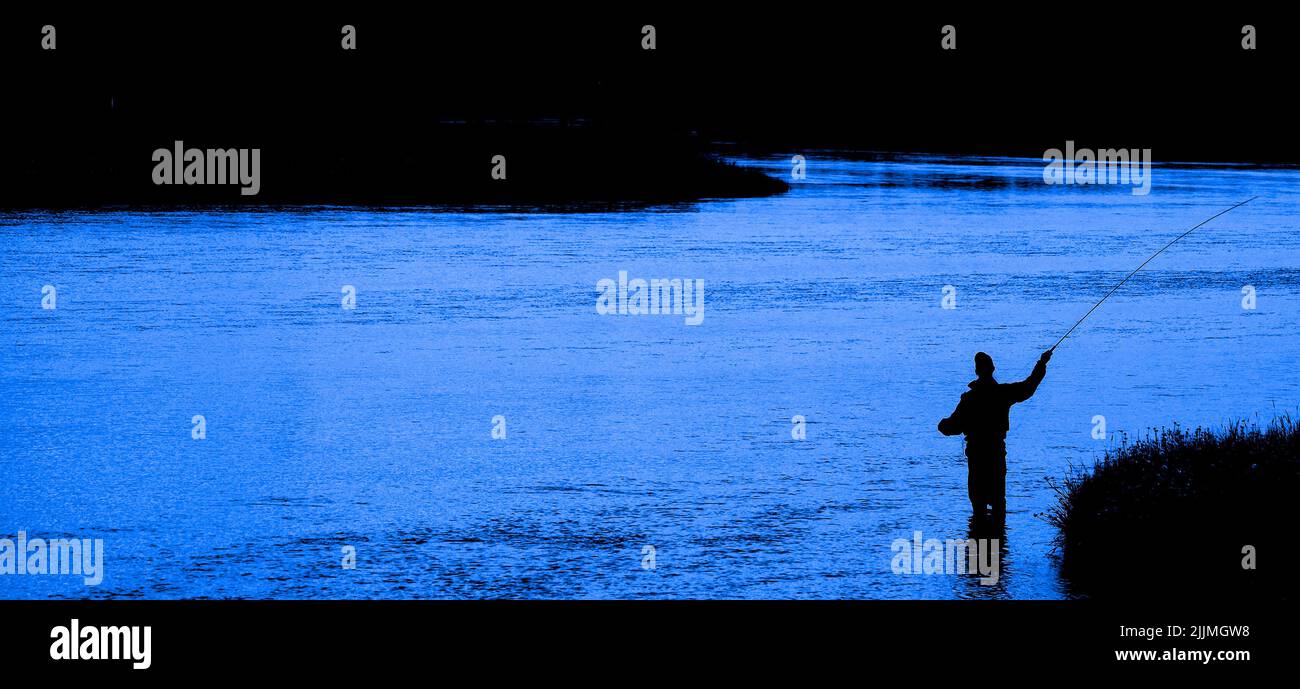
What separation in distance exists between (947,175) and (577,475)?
54198 millimetres

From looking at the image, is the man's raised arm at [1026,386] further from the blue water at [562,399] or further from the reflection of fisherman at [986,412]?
the blue water at [562,399]

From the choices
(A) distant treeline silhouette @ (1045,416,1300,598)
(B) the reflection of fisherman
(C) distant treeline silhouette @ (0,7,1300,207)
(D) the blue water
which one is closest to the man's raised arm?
(B) the reflection of fisherman

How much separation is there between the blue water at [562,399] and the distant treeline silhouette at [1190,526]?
0.32 meters

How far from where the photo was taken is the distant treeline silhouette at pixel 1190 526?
9070 mm

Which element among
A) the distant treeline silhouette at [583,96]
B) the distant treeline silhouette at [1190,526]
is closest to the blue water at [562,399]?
the distant treeline silhouette at [1190,526]

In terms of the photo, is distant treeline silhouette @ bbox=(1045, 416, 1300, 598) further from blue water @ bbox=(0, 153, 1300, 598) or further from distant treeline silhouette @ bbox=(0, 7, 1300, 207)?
distant treeline silhouette @ bbox=(0, 7, 1300, 207)

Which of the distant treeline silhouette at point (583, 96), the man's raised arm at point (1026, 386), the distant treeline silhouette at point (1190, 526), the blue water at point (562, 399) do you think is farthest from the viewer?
the distant treeline silhouette at point (583, 96)

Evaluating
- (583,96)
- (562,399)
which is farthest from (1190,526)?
(583,96)

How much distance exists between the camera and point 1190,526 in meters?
9.31

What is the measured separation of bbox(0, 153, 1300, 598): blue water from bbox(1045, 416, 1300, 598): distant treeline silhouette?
32cm

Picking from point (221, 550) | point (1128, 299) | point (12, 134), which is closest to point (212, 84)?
point (12, 134)

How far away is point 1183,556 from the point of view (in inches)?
362
